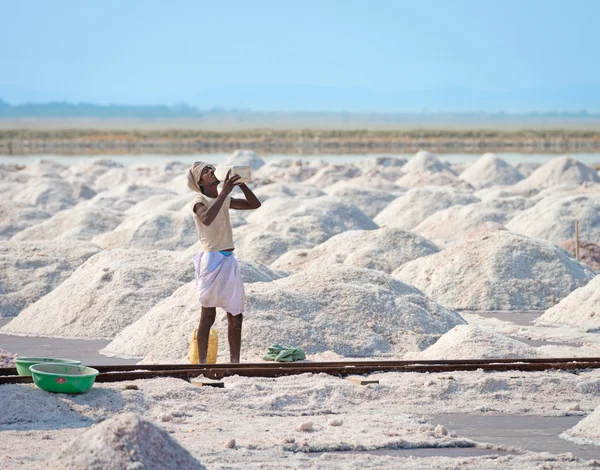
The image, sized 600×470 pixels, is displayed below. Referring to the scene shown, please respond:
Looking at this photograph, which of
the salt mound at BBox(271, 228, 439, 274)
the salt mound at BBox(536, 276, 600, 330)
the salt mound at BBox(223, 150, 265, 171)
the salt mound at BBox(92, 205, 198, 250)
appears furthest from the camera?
the salt mound at BBox(223, 150, 265, 171)

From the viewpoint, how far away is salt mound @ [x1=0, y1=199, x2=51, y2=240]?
896 inches

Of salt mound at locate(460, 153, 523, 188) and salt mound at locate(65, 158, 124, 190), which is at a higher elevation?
salt mound at locate(460, 153, 523, 188)

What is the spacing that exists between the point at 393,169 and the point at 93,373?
34.7 meters

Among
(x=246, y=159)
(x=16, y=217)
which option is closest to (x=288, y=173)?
(x=246, y=159)

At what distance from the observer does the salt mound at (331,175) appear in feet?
124

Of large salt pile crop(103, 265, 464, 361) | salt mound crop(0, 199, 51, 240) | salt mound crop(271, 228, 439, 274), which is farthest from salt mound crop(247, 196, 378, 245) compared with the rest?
large salt pile crop(103, 265, 464, 361)

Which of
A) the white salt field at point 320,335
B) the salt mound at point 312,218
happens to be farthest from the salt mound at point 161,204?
the white salt field at point 320,335

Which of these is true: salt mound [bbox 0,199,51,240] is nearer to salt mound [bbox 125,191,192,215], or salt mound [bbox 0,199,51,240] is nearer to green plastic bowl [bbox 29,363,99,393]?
salt mound [bbox 125,191,192,215]

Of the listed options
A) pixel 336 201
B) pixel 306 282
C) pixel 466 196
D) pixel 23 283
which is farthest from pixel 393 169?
pixel 306 282

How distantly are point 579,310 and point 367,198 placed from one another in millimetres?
15724

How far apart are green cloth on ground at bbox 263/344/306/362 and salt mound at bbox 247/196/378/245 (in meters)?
9.86

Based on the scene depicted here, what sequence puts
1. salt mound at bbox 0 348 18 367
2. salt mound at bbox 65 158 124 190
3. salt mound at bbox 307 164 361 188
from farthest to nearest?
salt mound at bbox 65 158 124 190, salt mound at bbox 307 164 361 188, salt mound at bbox 0 348 18 367

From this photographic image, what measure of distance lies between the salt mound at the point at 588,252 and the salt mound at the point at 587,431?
11.0 metres

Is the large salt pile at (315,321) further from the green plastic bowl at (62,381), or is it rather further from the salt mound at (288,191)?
the salt mound at (288,191)
